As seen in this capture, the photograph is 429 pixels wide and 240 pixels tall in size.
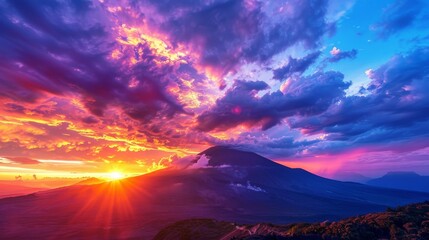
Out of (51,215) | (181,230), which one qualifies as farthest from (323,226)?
(51,215)

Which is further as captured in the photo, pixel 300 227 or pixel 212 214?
pixel 212 214

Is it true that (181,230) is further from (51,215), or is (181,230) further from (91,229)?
(51,215)

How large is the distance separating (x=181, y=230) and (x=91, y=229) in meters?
117

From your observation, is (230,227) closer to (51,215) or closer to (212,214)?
(212,214)

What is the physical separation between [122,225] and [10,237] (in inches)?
2019

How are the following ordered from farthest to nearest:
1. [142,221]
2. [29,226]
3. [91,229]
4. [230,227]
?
1. [142,221]
2. [29,226]
3. [91,229]
4. [230,227]

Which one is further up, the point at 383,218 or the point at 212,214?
the point at 383,218

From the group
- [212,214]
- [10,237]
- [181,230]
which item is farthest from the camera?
[212,214]

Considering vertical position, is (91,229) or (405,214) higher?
(405,214)

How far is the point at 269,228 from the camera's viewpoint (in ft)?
112

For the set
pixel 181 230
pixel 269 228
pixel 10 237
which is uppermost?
pixel 269 228

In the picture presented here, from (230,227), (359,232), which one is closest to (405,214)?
(359,232)

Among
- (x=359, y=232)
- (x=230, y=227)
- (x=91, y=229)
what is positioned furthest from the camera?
(x=91, y=229)

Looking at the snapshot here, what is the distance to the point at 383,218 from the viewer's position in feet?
Result: 79.9
